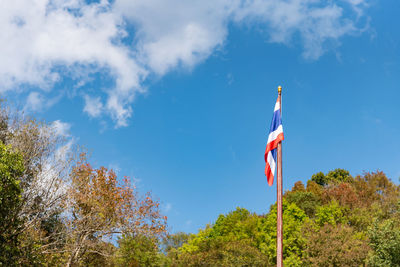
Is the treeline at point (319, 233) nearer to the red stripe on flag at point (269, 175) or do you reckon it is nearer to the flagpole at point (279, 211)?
the red stripe on flag at point (269, 175)

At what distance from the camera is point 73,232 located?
91.4ft

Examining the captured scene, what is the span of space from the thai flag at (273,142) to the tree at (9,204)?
37.6ft

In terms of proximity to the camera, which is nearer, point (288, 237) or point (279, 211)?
point (279, 211)

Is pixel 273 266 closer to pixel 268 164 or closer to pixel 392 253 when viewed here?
pixel 392 253

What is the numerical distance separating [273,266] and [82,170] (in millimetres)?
26979

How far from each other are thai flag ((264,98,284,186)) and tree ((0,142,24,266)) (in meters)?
11.5

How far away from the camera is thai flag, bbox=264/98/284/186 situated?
623 inches

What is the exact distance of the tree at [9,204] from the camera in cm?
1874

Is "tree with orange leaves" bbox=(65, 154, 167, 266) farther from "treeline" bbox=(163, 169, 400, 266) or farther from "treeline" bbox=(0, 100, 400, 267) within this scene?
"treeline" bbox=(163, 169, 400, 266)

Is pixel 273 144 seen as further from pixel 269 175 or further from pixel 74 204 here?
pixel 74 204

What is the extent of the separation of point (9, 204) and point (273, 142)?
41.6 feet

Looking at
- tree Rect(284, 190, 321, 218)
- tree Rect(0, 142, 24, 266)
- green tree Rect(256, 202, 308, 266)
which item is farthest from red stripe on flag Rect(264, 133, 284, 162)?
tree Rect(284, 190, 321, 218)

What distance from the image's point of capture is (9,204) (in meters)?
19.4

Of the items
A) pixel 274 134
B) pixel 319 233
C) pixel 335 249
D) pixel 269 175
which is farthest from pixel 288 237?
pixel 274 134
